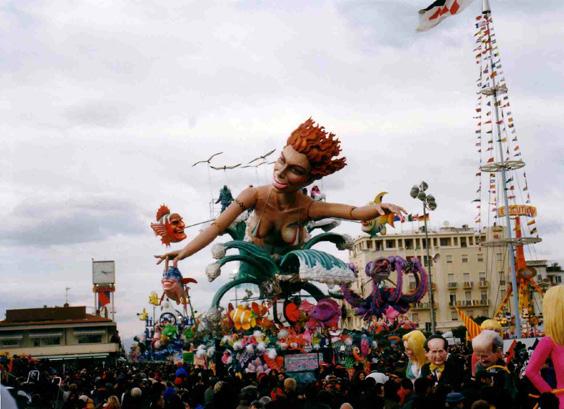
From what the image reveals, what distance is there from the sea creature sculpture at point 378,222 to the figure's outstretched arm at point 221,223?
473 cm

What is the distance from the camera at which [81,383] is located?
1823 centimetres

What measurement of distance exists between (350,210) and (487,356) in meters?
19.7

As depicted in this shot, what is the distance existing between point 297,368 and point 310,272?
1106cm

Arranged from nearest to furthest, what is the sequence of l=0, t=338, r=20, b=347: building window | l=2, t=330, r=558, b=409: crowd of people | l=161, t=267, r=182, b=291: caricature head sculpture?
l=2, t=330, r=558, b=409: crowd of people
l=161, t=267, r=182, b=291: caricature head sculpture
l=0, t=338, r=20, b=347: building window

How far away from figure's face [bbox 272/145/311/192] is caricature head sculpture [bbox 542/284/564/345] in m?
21.2

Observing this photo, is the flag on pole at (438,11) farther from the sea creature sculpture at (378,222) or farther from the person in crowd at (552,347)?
the person in crowd at (552,347)

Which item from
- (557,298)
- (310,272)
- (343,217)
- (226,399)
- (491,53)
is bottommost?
(226,399)

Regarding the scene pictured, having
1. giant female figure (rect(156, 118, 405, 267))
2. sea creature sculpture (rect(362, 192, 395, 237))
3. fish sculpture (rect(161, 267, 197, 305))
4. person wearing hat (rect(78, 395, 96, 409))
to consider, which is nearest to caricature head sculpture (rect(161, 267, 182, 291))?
fish sculpture (rect(161, 267, 197, 305))

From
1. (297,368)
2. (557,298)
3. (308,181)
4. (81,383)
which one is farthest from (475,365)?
(308,181)

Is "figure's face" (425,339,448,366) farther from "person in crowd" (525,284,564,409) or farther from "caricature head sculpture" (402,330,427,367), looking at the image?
"person in crowd" (525,284,564,409)

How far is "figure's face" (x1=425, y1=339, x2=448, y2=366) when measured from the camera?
14.5 metres

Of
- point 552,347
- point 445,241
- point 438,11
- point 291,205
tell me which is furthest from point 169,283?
point 445,241

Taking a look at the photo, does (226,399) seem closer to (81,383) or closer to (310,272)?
(81,383)

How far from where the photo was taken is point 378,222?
1325 inches
